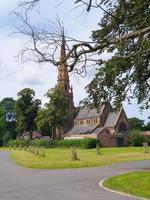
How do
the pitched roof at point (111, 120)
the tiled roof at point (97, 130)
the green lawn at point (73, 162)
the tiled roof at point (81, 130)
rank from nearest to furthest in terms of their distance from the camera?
the green lawn at point (73, 162)
the tiled roof at point (97, 130)
the pitched roof at point (111, 120)
the tiled roof at point (81, 130)

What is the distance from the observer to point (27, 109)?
119625 millimetres

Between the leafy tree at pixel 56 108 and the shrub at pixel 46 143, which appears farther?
the leafy tree at pixel 56 108

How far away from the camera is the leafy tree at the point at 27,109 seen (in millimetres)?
119875

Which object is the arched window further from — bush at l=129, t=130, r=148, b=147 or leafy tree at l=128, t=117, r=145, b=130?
leafy tree at l=128, t=117, r=145, b=130

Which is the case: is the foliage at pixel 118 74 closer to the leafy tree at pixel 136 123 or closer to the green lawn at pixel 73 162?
the green lawn at pixel 73 162

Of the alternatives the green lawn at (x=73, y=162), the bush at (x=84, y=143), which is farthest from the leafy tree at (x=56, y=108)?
the green lawn at (x=73, y=162)

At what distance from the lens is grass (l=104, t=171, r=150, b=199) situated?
16.7m

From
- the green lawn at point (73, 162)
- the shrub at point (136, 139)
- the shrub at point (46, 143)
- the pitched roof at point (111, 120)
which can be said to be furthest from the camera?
the pitched roof at point (111, 120)

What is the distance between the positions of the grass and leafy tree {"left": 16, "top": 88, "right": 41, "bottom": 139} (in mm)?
99183

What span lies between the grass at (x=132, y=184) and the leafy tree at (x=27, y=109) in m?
99.2

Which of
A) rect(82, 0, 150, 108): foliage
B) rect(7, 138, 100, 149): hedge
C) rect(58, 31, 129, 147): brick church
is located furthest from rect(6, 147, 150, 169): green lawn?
rect(58, 31, 129, 147): brick church

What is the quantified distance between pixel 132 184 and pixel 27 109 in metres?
102

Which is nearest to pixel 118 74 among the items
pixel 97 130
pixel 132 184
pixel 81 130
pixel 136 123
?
pixel 132 184

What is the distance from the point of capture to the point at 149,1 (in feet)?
57.8
